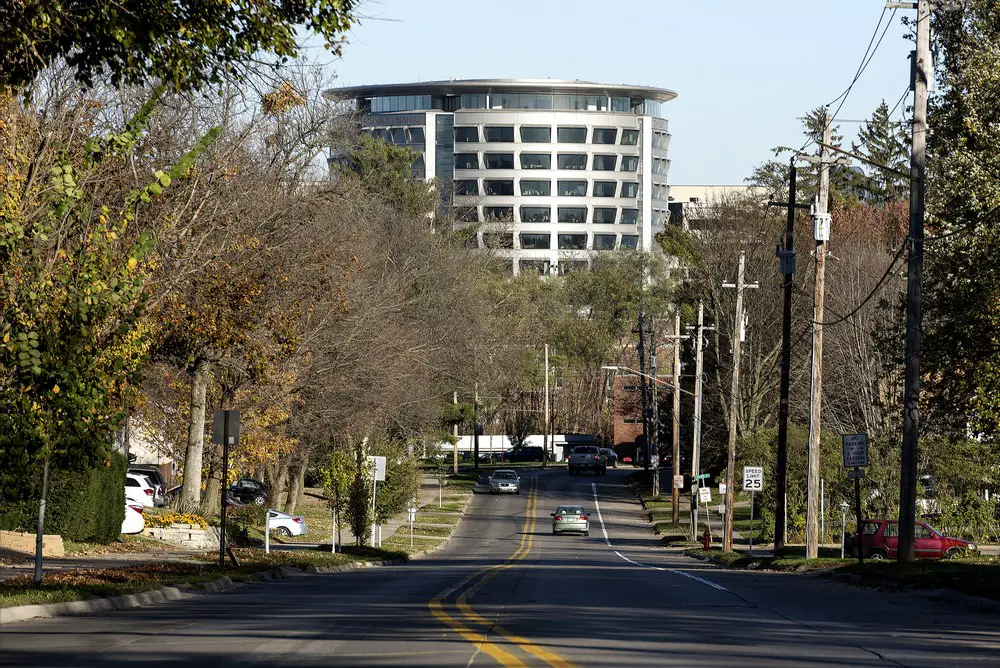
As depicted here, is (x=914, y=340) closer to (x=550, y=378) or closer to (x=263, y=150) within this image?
(x=263, y=150)

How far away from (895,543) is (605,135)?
13074 cm

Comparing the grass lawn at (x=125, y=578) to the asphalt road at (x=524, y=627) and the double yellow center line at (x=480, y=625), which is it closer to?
the asphalt road at (x=524, y=627)

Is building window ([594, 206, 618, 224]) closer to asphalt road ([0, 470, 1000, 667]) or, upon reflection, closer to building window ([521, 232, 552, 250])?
building window ([521, 232, 552, 250])

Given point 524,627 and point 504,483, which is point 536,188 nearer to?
point 504,483

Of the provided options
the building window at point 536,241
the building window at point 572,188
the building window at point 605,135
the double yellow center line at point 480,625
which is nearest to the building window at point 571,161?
the building window at point 572,188

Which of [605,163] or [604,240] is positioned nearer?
[605,163]

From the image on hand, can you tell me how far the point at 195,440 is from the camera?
38750mm

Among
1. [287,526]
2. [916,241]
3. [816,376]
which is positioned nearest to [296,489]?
[287,526]

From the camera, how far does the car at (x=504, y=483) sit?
82500 mm

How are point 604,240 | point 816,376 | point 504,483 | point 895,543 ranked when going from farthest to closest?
point 604,240 → point 504,483 → point 895,543 → point 816,376

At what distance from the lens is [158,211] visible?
Result: 32.7m

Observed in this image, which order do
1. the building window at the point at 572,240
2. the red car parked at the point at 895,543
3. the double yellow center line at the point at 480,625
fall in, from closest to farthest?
1. the double yellow center line at the point at 480,625
2. the red car parked at the point at 895,543
3. the building window at the point at 572,240

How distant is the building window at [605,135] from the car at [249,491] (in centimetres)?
10820

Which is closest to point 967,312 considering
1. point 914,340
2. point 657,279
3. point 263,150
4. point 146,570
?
point 914,340
